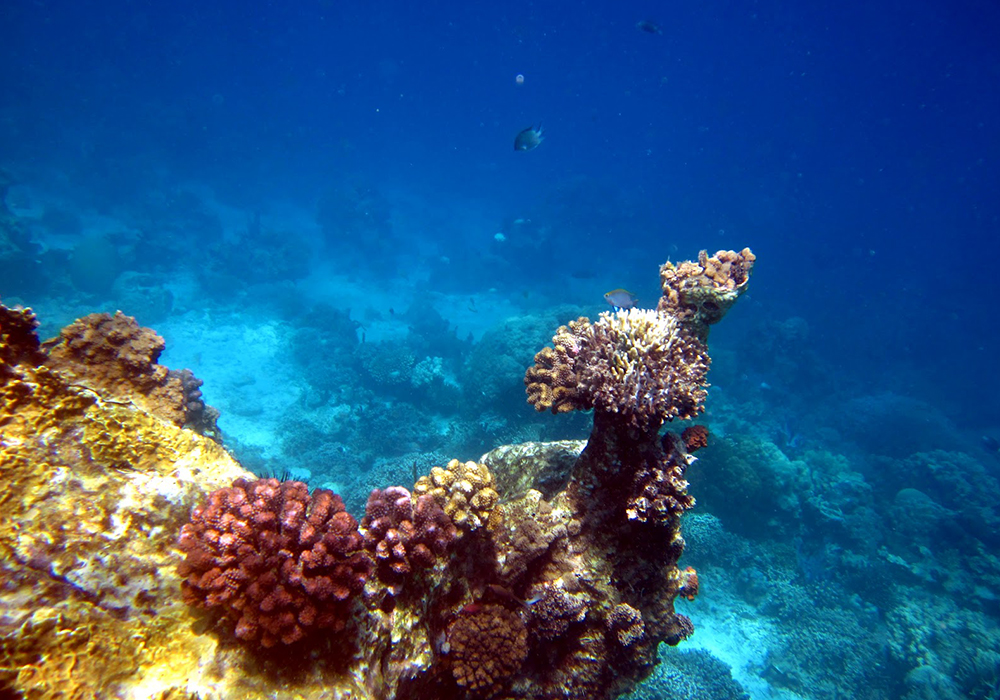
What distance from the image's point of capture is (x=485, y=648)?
3.19 meters

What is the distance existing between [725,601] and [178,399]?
13.8 meters

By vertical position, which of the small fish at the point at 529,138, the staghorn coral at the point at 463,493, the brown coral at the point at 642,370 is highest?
the small fish at the point at 529,138

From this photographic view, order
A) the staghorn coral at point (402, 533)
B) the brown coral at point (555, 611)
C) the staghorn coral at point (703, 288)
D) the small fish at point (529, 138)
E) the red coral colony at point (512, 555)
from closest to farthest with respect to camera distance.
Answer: the red coral colony at point (512, 555) → the staghorn coral at point (402, 533) → the brown coral at point (555, 611) → the staghorn coral at point (703, 288) → the small fish at point (529, 138)

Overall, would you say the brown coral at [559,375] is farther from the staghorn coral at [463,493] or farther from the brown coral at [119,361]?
the brown coral at [119,361]

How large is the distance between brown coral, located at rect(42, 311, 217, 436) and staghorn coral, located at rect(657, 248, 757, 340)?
17.5 ft

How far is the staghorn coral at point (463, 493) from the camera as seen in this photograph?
140 inches

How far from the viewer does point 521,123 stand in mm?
94375

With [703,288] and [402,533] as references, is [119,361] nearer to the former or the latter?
[402,533]

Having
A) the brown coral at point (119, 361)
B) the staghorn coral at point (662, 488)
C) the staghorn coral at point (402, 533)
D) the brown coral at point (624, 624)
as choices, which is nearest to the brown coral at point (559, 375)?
the staghorn coral at point (662, 488)

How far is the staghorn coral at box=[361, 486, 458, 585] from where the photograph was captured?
3.09 metres

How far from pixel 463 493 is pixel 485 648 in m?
1.13

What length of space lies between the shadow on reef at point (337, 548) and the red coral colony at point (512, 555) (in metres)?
0.02

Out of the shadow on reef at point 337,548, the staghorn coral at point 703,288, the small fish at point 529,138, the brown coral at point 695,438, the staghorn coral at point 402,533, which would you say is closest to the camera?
→ the shadow on reef at point 337,548

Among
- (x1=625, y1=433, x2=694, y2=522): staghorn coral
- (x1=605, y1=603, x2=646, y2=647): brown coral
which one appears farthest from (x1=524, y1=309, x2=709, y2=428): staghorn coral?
(x1=605, y1=603, x2=646, y2=647): brown coral
